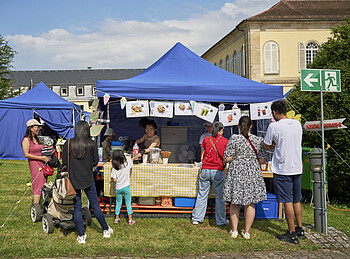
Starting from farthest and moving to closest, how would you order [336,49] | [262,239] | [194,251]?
[336,49] < [262,239] < [194,251]

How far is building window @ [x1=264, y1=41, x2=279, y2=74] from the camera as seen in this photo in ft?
88.3

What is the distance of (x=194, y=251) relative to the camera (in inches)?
183

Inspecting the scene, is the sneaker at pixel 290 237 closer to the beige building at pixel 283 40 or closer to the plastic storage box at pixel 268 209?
the plastic storage box at pixel 268 209

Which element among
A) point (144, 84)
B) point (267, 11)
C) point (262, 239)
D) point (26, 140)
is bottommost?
point (262, 239)

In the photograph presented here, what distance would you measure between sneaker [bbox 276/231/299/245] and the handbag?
2.88 meters

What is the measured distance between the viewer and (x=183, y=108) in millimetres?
6555

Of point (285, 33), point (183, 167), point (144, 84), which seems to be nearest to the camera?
point (183, 167)

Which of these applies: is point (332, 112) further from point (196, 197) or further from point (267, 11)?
point (267, 11)

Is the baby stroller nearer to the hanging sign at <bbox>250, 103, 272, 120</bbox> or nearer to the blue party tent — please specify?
the hanging sign at <bbox>250, 103, 272, 120</bbox>

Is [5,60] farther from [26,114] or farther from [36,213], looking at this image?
[36,213]

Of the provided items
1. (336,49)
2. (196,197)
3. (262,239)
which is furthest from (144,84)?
(336,49)

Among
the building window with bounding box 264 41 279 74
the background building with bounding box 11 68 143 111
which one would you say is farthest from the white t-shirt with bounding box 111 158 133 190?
the background building with bounding box 11 68 143 111

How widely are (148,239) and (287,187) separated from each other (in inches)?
79.2

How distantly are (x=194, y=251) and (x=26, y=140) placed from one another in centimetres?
312
